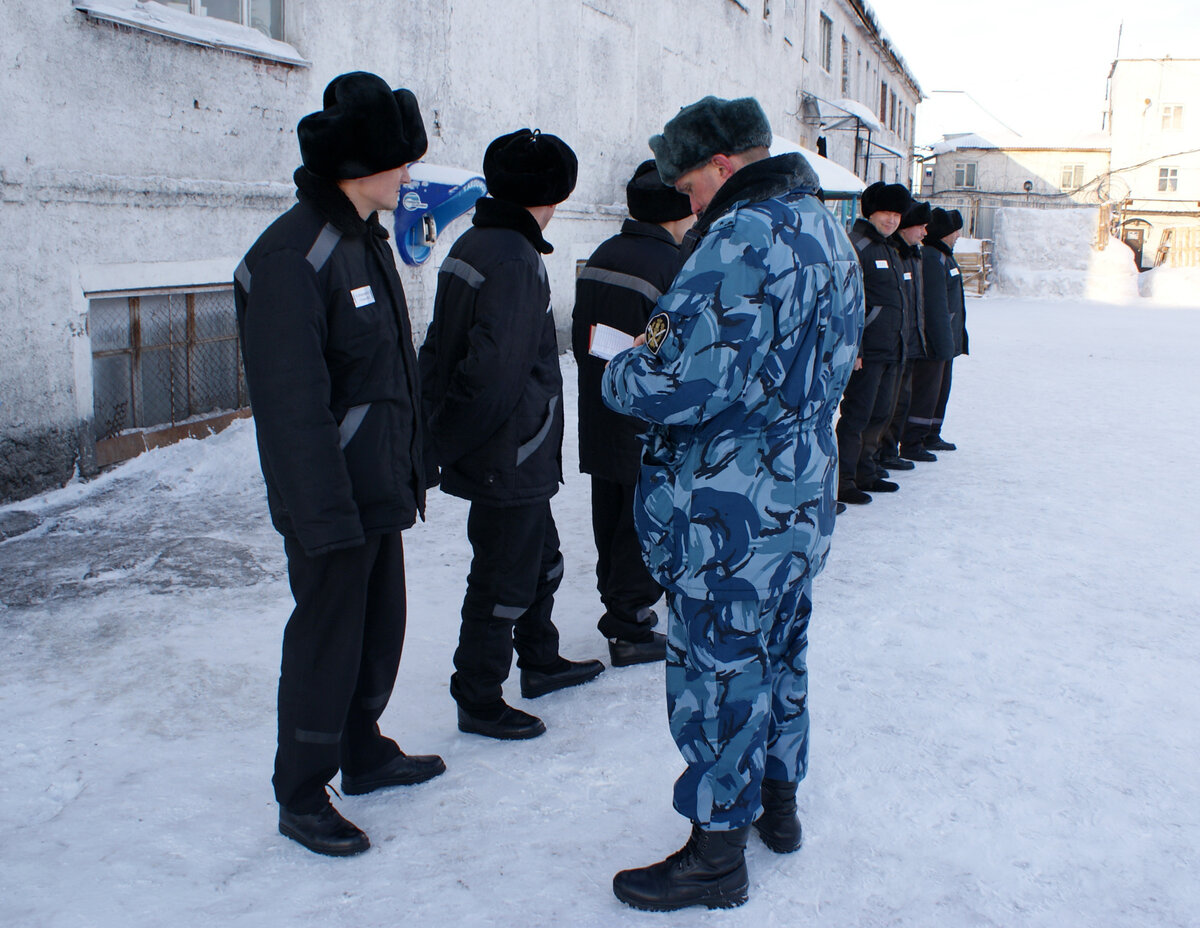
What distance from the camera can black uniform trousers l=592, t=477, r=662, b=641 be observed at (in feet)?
11.5

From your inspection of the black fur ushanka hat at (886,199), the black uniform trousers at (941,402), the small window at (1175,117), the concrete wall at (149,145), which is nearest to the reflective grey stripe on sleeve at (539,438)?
the concrete wall at (149,145)

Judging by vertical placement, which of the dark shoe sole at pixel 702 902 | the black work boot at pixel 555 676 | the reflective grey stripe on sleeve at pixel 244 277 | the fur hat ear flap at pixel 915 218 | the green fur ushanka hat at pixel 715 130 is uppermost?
the fur hat ear flap at pixel 915 218

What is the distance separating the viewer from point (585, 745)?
2928 millimetres

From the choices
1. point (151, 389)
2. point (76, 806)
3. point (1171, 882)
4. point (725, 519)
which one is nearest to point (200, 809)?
point (76, 806)

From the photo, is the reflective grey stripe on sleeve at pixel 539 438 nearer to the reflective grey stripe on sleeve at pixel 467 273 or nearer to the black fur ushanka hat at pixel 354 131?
the reflective grey stripe on sleeve at pixel 467 273

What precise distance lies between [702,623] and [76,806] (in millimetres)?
1657

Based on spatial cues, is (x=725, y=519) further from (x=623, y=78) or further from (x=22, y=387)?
(x=623, y=78)

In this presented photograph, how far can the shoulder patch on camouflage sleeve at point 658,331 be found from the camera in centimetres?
205

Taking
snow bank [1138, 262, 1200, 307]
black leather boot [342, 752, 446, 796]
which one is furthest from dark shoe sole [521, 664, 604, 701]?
snow bank [1138, 262, 1200, 307]

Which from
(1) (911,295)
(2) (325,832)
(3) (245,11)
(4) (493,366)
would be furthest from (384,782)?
(3) (245,11)

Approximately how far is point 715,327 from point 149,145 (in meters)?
4.65

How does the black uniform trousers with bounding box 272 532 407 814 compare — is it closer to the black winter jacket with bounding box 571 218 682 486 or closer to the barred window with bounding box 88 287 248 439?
the black winter jacket with bounding box 571 218 682 486

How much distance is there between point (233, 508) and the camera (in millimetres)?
5121

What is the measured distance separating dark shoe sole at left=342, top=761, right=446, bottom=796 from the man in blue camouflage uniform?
2.27 ft
